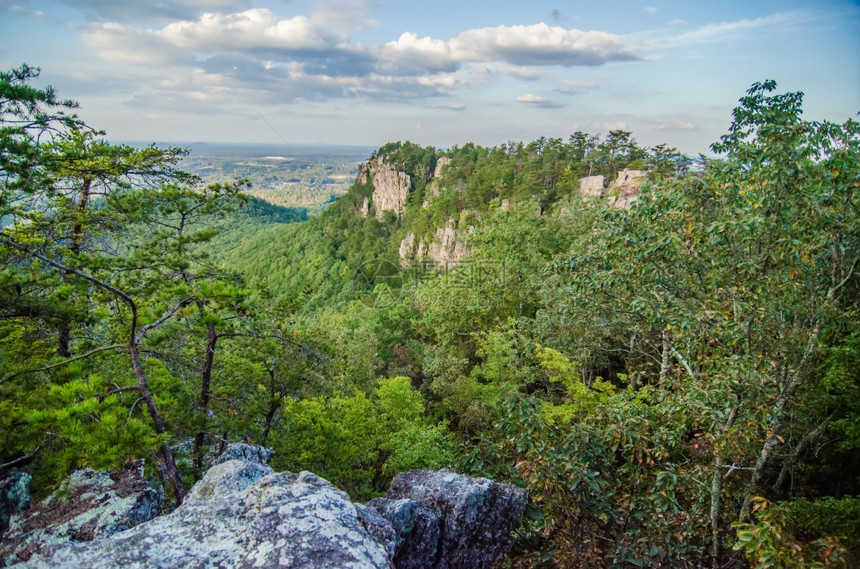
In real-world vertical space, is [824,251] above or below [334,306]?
above

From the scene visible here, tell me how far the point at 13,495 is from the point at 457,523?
5387 millimetres

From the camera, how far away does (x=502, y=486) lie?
6.10 m

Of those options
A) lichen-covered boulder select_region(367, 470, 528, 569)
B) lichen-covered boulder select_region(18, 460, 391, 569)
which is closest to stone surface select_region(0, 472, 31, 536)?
lichen-covered boulder select_region(18, 460, 391, 569)

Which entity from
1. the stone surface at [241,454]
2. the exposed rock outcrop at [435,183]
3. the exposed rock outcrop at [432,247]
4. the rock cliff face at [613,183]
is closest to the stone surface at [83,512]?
the stone surface at [241,454]

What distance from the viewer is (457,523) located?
5.80m

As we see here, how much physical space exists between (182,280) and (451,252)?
132 ft

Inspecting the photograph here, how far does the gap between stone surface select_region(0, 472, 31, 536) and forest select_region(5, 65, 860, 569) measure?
31 centimetres

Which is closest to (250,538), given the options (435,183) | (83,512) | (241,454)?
(83,512)

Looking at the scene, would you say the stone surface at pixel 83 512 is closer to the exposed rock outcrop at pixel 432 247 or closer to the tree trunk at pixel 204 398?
the tree trunk at pixel 204 398

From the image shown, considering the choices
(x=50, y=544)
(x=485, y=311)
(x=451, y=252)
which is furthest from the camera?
(x=451, y=252)

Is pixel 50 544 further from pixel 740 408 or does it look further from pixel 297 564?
pixel 740 408

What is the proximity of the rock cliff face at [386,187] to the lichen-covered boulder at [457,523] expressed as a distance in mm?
90238

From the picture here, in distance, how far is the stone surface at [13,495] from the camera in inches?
203

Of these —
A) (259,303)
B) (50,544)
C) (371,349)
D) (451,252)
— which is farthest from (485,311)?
(451,252)
